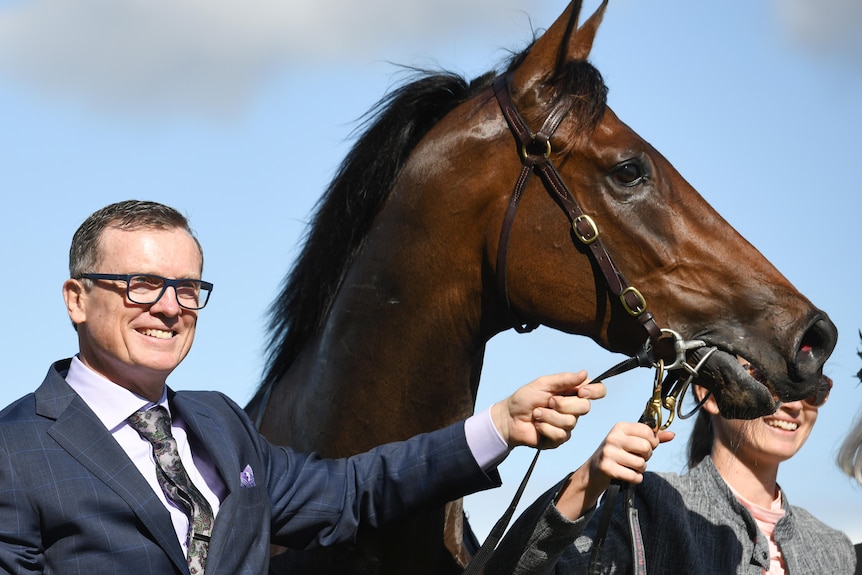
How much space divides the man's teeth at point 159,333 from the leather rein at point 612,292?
3.74 feet

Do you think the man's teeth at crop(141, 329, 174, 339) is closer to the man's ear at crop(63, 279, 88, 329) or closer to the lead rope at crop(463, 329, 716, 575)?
the man's ear at crop(63, 279, 88, 329)

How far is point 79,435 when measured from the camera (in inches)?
108

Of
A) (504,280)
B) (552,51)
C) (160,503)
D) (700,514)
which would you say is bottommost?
(700,514)

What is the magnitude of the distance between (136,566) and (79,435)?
36cm

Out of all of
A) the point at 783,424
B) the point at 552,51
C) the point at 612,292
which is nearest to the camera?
the point at 612,292

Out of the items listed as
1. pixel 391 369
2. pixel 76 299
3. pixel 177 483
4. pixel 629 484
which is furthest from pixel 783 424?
pixel 76 299

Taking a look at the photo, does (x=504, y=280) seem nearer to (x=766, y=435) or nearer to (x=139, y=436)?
(x=766, y=435)

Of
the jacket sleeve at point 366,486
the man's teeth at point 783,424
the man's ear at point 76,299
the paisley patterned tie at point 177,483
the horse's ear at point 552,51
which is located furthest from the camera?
the man's teeth at point 783,424

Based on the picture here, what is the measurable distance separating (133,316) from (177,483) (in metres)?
0.45

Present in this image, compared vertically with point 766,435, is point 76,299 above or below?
above

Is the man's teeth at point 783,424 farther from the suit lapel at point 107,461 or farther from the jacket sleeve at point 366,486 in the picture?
the suit lapel at point 107,461

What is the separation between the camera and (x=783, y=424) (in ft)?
13.6

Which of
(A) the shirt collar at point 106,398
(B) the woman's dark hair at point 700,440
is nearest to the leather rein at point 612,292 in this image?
(B) the woman's dark hair at point 700,440

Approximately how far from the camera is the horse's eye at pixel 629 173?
3.76 metres
